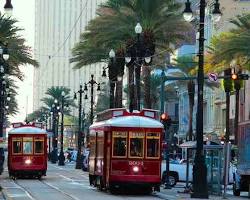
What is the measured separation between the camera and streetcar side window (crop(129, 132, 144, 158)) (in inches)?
1298

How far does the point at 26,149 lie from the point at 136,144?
56.5 ft

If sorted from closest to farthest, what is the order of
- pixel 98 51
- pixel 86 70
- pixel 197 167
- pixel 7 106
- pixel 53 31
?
pixel 197 167 < pixel 98 51 < pixel 7 106 < pixel 53 31 < pixel 86 70

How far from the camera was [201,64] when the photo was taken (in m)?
30.9

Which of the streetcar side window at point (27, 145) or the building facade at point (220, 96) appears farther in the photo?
the building facade at point (220, 96)

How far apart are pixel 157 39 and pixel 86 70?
13921 cm

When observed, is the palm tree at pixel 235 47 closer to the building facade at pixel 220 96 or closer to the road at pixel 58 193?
the road at pixel 58 193

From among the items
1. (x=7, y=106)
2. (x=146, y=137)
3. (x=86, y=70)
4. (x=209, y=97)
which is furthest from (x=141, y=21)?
(x=86, y=70)

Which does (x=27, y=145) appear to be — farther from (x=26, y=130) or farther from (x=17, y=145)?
(x=26, y=130)

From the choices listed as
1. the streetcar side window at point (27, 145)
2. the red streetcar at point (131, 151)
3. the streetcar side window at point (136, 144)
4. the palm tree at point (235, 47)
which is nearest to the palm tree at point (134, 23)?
the palm tree at point (235, 47)

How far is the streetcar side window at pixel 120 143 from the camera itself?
3275 centimetres

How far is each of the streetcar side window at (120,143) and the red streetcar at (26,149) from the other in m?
16.9

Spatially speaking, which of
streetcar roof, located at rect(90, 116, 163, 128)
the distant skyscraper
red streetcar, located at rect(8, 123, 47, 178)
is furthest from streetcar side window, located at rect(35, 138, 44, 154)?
the distant skyscraper

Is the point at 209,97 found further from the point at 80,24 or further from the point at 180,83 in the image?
the point at 80,24

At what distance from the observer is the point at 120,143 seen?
32.8 metres
